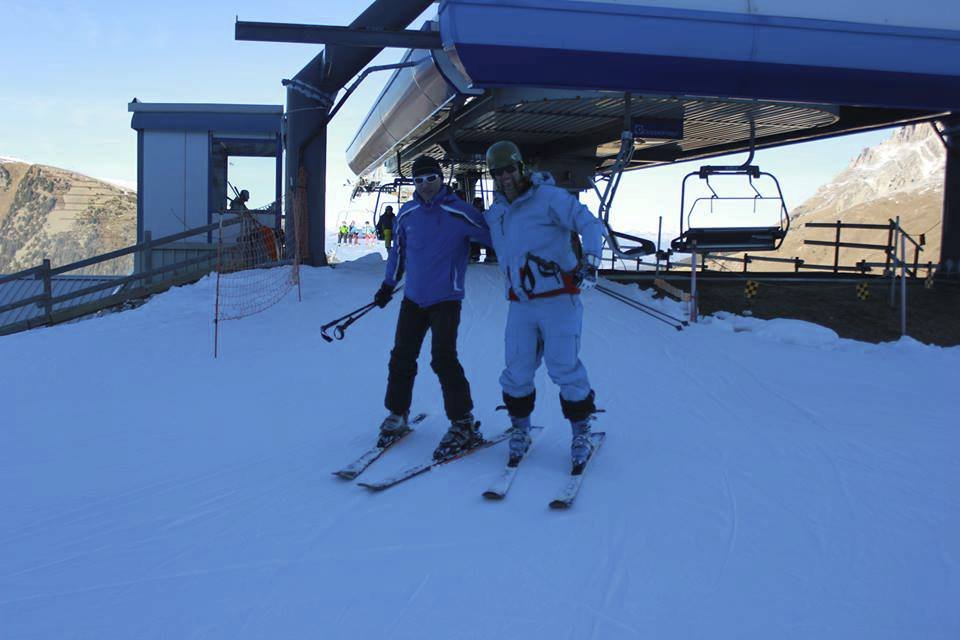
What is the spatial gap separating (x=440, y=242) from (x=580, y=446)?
136 cm

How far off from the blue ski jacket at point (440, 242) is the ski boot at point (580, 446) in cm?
101

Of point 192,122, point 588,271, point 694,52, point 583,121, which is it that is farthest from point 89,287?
point 588,271

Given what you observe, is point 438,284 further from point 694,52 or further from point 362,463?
point 694,52

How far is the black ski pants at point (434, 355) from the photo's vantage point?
4.23 meters

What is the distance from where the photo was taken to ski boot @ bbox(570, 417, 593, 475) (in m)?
3.82

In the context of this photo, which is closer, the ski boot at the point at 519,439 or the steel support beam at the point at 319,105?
the ski boot at the point at 519,439

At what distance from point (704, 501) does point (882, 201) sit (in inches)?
4230

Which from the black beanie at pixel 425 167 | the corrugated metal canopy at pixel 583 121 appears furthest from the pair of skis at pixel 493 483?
the corrugated metal canopy at pixel 583 121

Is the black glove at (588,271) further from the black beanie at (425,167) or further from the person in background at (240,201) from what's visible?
the person in background at (240,201)

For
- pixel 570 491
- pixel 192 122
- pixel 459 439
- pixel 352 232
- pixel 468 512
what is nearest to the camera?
pixel 468 512

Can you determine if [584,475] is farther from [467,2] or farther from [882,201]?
[882,201]

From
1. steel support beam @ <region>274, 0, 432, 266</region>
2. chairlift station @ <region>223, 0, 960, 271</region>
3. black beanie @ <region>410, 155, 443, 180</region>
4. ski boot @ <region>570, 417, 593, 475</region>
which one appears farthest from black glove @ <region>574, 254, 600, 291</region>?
steel support beam @ <region>274, 0, 432, 266</region>

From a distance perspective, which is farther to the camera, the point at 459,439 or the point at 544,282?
the point at 459,439

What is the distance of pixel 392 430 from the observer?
A: 14.3 ft
